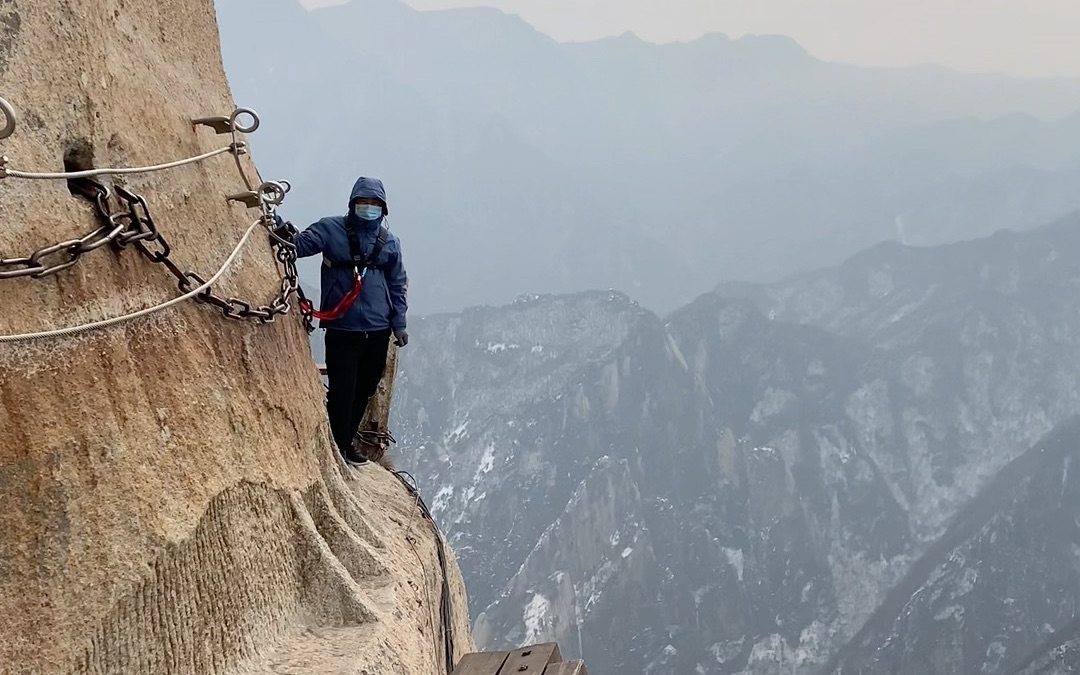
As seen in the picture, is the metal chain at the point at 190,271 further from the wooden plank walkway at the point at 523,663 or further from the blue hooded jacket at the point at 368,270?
the wooden plank walkway at the point at 523,663

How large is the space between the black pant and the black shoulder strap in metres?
0.52

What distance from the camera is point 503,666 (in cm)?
540

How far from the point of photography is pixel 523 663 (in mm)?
5262

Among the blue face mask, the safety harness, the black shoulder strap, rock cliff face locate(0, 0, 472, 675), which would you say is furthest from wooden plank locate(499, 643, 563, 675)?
the blue face mask

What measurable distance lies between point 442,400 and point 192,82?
9138cm

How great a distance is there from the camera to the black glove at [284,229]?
5289mm

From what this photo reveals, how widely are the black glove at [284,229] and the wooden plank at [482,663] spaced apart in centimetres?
292

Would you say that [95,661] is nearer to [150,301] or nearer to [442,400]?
[150,301]

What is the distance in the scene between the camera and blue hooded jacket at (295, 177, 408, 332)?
566 cm

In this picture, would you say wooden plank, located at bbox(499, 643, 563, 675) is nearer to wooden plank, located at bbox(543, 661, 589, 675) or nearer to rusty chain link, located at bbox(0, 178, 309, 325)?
wooden plank, located at bbox(543, 661, 589, 675)

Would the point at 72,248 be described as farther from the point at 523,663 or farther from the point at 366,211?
the point at 523,663

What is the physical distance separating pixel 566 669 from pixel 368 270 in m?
2.85

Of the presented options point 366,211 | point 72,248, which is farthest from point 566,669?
point 72,248

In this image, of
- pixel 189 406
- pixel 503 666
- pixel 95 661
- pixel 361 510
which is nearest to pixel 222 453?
pixel 189 406
